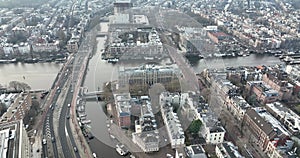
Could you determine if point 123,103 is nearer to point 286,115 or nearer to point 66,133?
point 66,133

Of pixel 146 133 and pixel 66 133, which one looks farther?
pixel 66 133

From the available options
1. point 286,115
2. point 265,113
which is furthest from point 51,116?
point 286,115

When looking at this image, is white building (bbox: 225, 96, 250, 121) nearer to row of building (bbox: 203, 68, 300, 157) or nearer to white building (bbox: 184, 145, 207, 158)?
row of building (bbox: 203, 68, 300, 157)

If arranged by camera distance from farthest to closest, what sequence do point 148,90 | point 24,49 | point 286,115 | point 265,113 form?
point 24,49 → point 148,90 → point 286,115 → point 265,113

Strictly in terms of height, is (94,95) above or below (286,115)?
below

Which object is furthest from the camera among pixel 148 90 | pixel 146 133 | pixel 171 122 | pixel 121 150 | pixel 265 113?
pixel 148 90

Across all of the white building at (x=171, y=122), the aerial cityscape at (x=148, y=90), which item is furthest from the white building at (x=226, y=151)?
the white building at (x=171, y=122)

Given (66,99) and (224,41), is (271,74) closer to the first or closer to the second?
(224,41)
